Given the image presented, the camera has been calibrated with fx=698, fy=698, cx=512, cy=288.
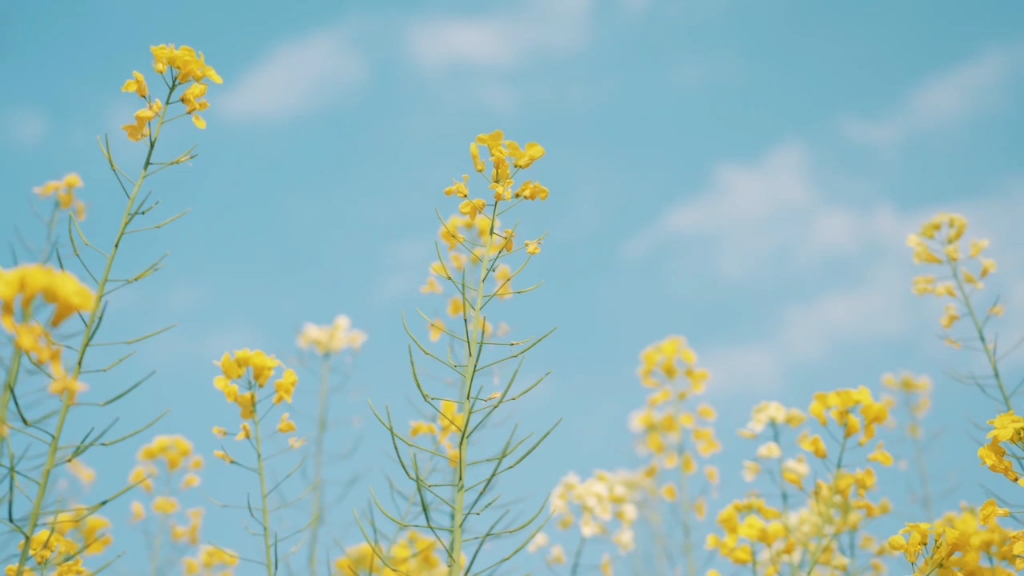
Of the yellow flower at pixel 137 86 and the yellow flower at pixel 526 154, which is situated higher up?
the yellow flower at pixel 137 86

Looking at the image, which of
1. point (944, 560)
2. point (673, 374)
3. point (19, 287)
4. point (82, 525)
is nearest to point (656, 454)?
point (673, 374)

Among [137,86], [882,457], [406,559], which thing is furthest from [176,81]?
[882,457]

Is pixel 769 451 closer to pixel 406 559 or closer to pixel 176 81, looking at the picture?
pixel 406 559

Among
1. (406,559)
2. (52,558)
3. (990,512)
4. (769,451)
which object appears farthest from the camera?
(769,451)

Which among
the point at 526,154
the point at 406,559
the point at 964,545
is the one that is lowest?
the point at 964,545

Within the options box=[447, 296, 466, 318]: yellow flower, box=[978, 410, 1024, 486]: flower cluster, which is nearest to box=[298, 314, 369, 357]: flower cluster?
box=[447, 296, 466, 318]: yellow flower

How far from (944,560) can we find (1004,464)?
1.12 ft

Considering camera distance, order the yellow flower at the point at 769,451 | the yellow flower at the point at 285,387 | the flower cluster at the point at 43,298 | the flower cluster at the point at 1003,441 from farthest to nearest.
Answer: the yellow flower at the point at 769,451 → the yellow flower at the point at 285,387 → the flower cluster at the point at 1003,441 → the flower cluster at the point at 43,298

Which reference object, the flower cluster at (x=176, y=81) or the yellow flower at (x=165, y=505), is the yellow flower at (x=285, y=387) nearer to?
the flower cluster at (x=176, y=81)

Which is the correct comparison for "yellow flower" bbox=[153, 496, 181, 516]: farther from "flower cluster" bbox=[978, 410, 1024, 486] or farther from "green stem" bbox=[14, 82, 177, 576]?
"flower cluster" bbox=[978, 410, 1024, 486]

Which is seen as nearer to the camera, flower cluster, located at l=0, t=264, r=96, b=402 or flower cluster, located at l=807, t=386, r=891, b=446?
flower cluster, located at l=0, t=264, r=96, b=402

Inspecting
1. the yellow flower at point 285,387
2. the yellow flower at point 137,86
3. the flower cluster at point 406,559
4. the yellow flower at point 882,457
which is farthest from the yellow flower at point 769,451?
the yellow flower at point 137,86

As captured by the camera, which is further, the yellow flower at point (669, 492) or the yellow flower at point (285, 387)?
the yellow flower at point (669, 492)

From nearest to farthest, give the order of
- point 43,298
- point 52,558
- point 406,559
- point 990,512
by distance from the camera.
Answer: point 43,298, point 990,512, point 52,558, point 406,559
